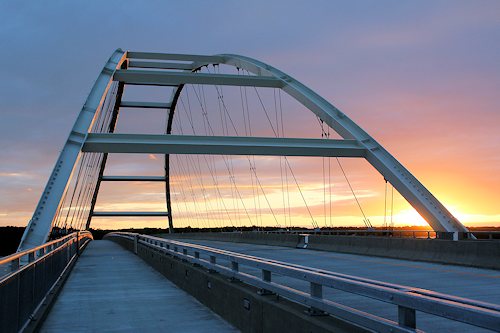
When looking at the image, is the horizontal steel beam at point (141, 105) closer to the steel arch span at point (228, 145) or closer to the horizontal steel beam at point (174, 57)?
the horizontal steel beam at point (174, 57)

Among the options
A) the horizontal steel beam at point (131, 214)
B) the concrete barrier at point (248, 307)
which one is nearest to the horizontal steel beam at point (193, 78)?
the concrete barrier at point (248, 307)

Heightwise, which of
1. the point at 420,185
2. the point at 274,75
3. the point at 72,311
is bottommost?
the point at 72,311

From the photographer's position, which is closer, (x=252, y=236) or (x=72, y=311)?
(x=72, y=311)

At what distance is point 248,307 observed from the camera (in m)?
9.62

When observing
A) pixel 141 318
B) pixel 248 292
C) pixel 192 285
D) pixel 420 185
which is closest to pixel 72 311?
pixel 141 318

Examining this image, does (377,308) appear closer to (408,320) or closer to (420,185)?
(408,320)

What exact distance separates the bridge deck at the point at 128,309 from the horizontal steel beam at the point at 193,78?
20.6 m

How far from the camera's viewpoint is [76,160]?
27.8 meters

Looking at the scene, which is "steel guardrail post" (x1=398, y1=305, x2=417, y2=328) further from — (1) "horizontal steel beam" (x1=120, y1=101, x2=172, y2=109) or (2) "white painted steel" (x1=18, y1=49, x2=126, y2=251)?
(1) "horizontal steel beam" (x1=120, y1=101, x2=172, y2=109)

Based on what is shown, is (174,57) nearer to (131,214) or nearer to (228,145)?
(228,145)

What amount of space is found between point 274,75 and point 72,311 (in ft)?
92.6

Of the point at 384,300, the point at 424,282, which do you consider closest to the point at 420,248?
the point at 424,282

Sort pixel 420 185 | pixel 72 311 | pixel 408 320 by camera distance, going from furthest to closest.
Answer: pixel 420 185 < pixel 72 311 < pixel 408 320

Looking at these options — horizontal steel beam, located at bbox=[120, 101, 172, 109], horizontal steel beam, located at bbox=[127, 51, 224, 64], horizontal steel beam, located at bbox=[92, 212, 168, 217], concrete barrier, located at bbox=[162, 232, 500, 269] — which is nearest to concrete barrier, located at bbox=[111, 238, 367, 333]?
concrete barrier, located at bbox=[162, 232, 500, 269]
